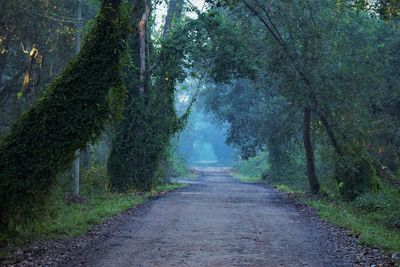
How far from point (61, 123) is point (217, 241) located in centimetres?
413

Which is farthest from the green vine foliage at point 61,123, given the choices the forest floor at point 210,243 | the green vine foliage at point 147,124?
the green vine foliage at point 147,124

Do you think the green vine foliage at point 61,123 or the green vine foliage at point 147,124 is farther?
the green vine foliage at point 147,124

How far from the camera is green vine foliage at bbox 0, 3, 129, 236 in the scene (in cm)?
1083

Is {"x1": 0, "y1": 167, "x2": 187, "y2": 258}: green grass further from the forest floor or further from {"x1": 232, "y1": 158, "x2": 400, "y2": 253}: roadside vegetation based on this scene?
{"x1": 232, "y1": 158, "x2": 400, "y2": 253}: roadside vegetation

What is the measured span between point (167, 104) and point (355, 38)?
931 centimetres

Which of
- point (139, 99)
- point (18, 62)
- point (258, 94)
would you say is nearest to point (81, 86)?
point (139, 99)

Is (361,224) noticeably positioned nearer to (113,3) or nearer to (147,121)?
(113,3)

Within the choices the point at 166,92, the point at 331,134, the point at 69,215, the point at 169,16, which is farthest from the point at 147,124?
the point at 69,215

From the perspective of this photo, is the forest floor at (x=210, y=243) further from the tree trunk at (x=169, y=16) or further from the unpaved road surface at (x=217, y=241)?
the tree trunk at (x=169, y=16)

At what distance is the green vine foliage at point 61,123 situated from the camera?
1083 cm

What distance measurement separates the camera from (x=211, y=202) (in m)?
21.5

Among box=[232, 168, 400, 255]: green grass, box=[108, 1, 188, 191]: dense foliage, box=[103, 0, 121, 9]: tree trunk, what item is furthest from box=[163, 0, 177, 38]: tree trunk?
box=[103, 0, 121, 9]: tree trunk

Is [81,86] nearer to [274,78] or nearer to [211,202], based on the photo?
[211,202]

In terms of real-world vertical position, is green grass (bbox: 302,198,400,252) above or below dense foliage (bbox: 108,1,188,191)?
below
